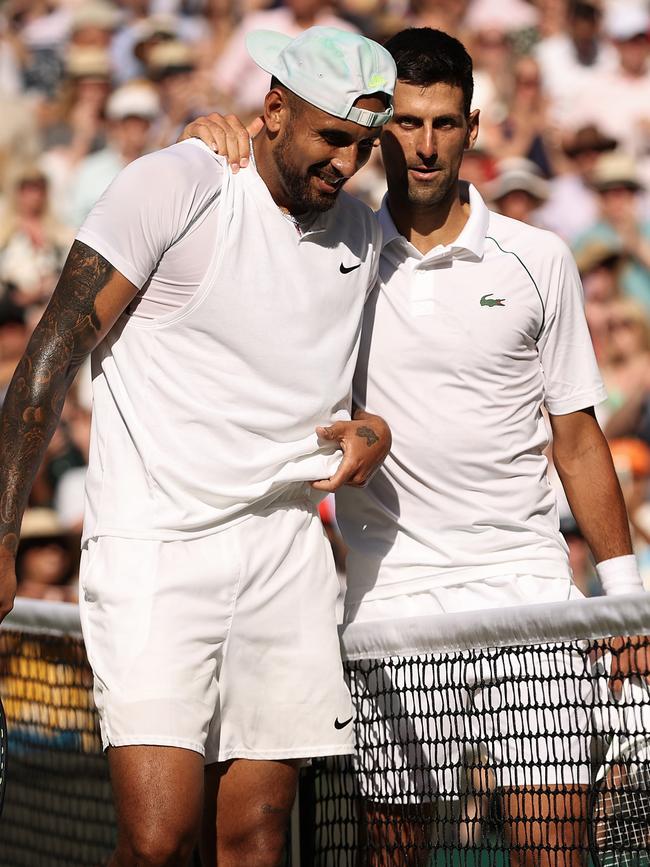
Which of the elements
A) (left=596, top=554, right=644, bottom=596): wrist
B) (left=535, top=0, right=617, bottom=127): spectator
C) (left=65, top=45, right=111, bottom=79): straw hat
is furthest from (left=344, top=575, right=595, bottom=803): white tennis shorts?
(left=65, top=45, right=111, bottom=79): straw hat

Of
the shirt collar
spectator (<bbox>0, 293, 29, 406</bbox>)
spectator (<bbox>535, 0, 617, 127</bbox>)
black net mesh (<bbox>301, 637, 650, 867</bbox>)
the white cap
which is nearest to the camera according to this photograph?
black net mesh (<bbox>301, 637, 650, 867</bbox>)

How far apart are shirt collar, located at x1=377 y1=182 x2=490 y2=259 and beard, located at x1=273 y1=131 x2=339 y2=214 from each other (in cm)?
73

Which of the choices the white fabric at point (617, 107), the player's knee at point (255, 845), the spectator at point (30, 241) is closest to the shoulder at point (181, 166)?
the player's knee at point (255, 845)

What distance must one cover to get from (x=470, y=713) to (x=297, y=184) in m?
1.50

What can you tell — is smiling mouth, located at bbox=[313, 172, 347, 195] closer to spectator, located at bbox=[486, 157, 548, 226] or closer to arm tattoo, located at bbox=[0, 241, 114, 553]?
arm tattoo, located at bbox=[0, 241, 114, 553]

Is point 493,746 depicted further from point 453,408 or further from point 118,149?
point 118,149

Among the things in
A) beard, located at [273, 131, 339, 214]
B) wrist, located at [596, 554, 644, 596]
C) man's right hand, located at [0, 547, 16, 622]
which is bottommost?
man's right hand, located at [0, 547, 16, 622]

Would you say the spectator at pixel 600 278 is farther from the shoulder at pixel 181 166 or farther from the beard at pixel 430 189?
the shoulder at pixel 181 166

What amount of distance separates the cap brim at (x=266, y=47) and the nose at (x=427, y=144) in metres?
0.54

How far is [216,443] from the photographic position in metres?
3.72

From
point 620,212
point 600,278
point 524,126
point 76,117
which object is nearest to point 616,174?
point 620,212

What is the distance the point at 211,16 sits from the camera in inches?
486

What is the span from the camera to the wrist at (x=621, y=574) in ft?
14.7

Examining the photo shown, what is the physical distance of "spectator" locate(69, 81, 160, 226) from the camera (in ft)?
37.7
